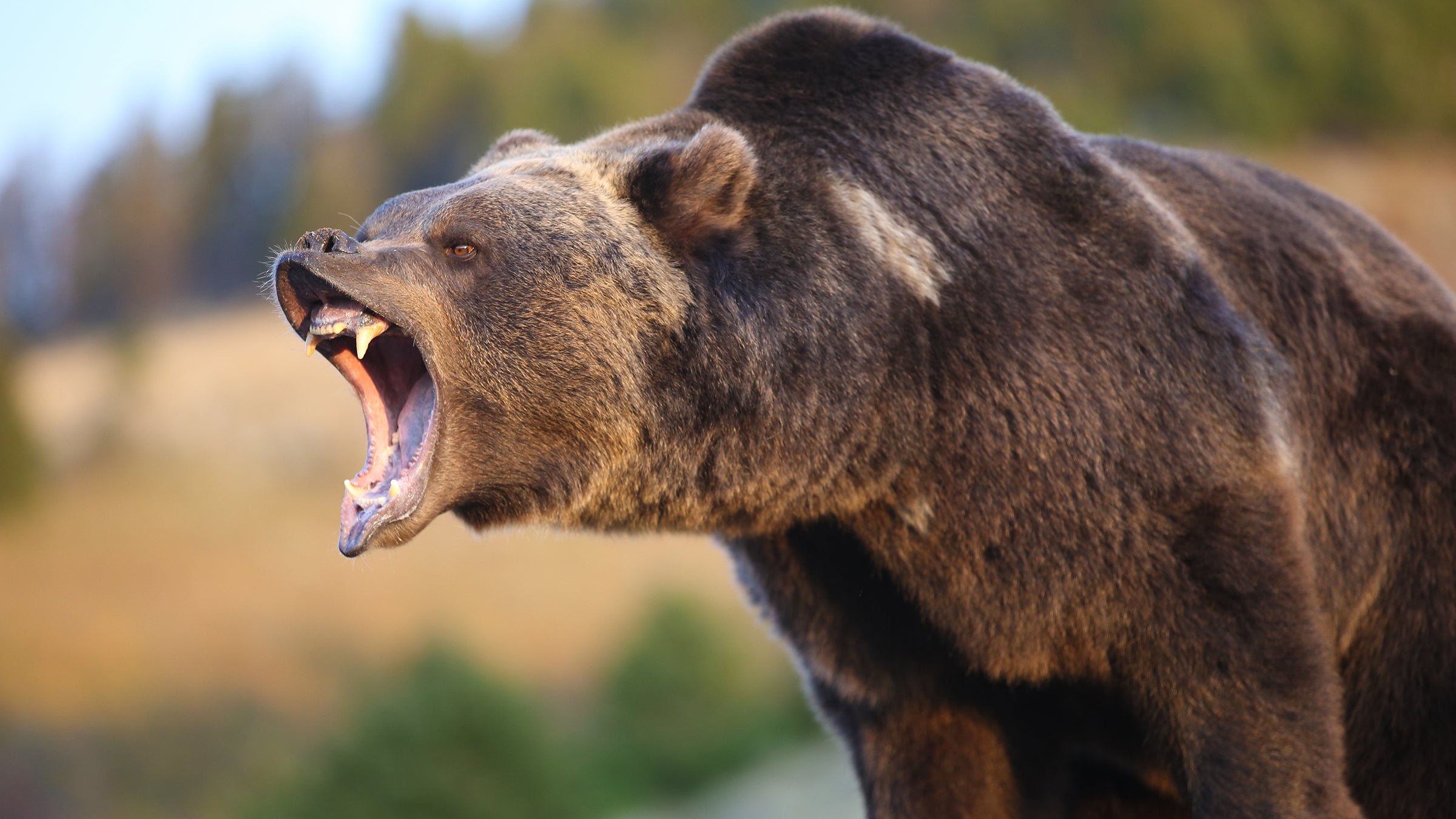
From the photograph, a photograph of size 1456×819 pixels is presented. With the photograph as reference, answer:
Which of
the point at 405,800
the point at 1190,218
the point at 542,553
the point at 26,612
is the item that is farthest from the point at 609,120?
the point at 1190,218

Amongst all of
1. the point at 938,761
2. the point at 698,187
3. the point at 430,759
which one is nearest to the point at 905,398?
the point at 698,187

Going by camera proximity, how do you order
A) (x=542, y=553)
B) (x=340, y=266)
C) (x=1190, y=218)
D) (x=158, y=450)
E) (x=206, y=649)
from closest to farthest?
(x=340, y=266), (x=1190, y=218), (x=206, y=649), (x=542, y=553), (x=158, y=450)

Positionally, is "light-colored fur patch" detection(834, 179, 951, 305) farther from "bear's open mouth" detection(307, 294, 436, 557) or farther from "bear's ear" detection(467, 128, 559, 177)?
"bear's open mouth" detection(307, 294, 436, 557)

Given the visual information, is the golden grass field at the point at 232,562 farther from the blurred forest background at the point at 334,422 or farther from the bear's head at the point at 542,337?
the bear's head at the point at 542,337

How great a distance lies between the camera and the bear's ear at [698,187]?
3.74 m

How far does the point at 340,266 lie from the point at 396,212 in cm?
48

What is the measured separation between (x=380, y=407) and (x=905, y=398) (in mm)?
1362

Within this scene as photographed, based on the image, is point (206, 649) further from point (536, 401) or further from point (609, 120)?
point (536, 401)

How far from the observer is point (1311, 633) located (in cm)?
373

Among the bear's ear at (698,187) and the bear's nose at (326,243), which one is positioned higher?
the bear's ear at (698,187)

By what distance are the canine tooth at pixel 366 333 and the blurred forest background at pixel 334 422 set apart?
17483 millimetres

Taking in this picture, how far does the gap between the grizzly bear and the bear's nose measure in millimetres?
11

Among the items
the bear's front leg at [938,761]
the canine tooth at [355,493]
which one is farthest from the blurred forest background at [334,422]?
the canine tooth at [355,493]

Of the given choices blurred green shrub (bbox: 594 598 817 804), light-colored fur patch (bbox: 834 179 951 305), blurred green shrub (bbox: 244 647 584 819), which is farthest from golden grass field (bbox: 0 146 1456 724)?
light-colored fur patch (bbox: 834 179 951 305)
